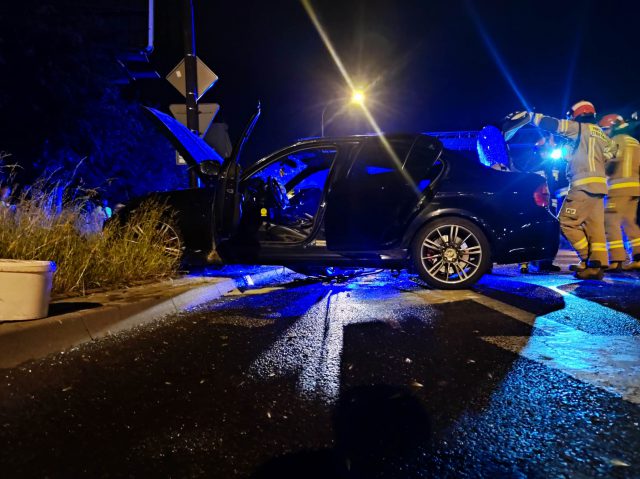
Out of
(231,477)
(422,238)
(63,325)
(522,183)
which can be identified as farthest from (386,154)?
(231,477)

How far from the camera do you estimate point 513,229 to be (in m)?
4.52

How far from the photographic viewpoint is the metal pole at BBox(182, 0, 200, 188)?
21.6 feet

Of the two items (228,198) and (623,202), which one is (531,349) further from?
(623,202)

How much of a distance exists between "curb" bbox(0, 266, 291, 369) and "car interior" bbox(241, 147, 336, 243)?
1.06 metres

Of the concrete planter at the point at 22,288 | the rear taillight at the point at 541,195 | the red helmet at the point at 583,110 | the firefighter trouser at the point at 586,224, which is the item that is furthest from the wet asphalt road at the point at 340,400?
the red helmet at the point at 583,110

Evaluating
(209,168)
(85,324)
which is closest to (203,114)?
(209,168)

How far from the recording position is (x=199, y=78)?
22.0ft

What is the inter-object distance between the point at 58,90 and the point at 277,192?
24.9 feet

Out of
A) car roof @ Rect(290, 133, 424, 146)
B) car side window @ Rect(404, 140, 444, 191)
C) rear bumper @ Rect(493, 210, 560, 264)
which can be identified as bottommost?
rear bumper @ Rect(493, 210, 560, 264)

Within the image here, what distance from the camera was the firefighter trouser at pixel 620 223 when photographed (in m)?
5.75

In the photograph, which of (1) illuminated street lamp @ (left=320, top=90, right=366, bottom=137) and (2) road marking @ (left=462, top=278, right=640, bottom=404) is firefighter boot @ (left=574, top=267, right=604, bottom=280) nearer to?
(2) road marking @ (left=462, top=278, right=640, bottom=404)

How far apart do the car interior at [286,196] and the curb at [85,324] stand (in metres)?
1.06

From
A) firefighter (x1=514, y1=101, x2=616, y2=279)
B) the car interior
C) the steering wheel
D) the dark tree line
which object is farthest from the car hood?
the dark tree line

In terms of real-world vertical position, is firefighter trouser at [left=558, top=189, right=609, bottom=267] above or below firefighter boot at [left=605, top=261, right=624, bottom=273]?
above
